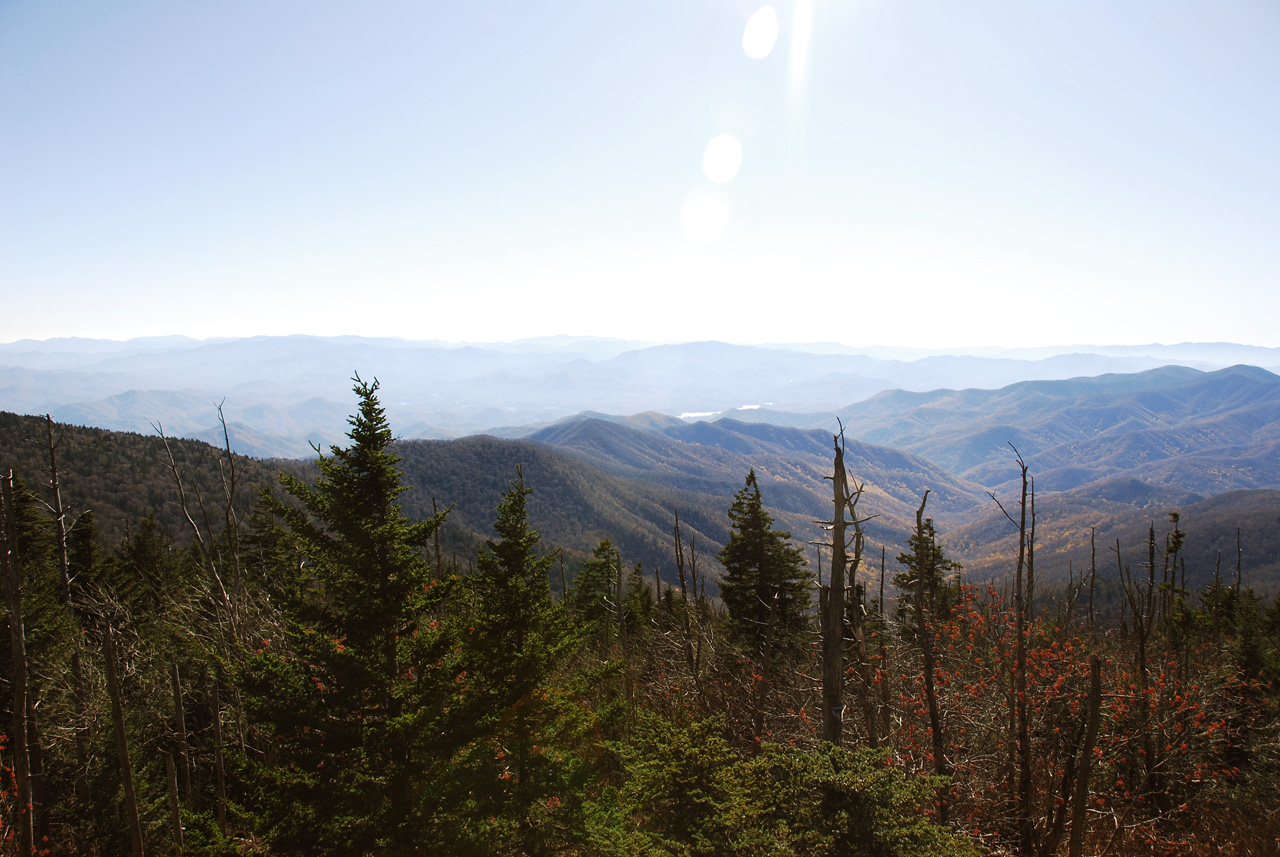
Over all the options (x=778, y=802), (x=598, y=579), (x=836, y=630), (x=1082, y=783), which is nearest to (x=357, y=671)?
(x=778, y=802)

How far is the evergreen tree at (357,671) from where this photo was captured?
36.2ft

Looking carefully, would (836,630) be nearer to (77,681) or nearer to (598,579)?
(77,681)

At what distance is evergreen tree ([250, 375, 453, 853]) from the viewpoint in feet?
36.2

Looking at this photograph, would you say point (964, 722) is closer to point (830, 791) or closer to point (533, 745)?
point (830, 791)

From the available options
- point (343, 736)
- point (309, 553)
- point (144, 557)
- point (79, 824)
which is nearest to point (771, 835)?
point (343, 736)

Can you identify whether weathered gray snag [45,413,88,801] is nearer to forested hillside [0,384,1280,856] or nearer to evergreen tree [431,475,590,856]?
forested hillside [0,384,1280,856]

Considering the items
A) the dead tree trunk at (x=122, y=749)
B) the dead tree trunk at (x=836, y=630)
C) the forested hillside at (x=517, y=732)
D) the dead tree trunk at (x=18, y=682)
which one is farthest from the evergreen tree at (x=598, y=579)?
the dead tree trunk at (x=18, y=682)

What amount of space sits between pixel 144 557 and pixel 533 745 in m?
34.4

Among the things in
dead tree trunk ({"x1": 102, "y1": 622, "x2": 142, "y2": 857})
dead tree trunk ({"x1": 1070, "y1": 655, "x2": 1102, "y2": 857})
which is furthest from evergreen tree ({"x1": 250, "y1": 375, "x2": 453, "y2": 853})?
dead tree trunk ({"x1": 1070, "y1": 655, "x2": 1102, "y2": 857})

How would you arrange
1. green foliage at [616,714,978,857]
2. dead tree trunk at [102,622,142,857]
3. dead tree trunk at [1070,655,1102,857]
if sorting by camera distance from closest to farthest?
1. green foliage at [616,714,978,857]
2. dead tree trunk at [1070,655,1102,857]
3. dead tree trunk at [102,622,142,857]

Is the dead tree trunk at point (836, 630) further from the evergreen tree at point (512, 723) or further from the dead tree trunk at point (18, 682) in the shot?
the dead tree trunk at point (18, 682)

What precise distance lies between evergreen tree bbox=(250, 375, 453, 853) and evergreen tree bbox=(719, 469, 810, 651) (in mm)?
16977

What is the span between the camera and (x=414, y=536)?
12555 millimetres

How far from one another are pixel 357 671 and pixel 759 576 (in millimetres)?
19507
